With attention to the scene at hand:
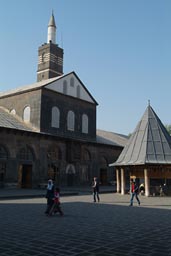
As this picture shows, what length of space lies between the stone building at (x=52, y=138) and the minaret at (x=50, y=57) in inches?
543

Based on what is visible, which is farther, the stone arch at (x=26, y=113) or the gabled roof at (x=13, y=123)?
the stone arch at (x=26, y=113)

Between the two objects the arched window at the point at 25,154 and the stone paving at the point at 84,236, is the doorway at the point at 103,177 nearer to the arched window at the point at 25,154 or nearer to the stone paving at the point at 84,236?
the arched window at the point at 25,154

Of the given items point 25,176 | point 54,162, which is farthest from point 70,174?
point 25,176

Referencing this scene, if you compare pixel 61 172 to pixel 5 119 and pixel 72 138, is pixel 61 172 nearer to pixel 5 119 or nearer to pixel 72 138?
pixel 72 138

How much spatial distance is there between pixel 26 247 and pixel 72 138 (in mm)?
27582

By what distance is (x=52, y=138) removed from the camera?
31.8 meters

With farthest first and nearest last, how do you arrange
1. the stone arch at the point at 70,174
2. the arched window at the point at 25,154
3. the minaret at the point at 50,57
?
the minaret at the point at 50,57
the stone arch at the point at 70,174
the arched window at the point at 25,154

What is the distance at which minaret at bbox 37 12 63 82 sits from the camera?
49.2 meters

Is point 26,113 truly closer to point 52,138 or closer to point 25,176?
point 52,138

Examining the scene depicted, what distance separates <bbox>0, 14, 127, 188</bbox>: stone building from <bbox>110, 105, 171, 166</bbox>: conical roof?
945 cm

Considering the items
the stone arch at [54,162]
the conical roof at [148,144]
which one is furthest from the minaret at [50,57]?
the conical roof at [148,144]

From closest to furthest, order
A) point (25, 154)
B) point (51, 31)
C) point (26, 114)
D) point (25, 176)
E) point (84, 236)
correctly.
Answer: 1. point (84, 236)
2. point (25, 154)
3. point (25, 176)
4. point (26, 114)
5. point (51, 31)

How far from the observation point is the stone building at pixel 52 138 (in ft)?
92.3

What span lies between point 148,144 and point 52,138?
Answer: 1199 cm
